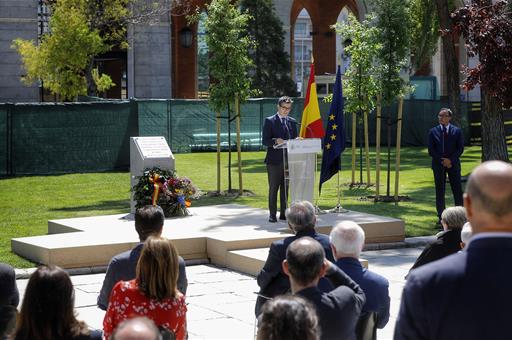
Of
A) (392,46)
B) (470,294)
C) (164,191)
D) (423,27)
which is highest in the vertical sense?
(423,27)

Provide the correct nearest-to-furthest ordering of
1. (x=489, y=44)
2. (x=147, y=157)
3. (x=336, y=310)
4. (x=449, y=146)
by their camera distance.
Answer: (x=336, y=310) → (x=449, y=146) → (x=147, y=157) → (x=489, y=44)

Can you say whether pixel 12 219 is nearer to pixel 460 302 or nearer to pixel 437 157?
pixel 437 157

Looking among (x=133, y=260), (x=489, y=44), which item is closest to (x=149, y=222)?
(x=133, y=260)

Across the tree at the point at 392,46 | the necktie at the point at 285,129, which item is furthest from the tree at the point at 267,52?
the necktie at the point at 285,129

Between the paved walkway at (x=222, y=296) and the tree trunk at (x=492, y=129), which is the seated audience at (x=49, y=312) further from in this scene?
the tree trunk at (x=492, y=129)

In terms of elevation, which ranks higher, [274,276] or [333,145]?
[333,145]

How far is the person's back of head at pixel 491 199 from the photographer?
A: 372cm

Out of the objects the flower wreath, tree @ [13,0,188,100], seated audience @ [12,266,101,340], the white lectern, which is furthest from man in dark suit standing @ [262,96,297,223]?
tree @ [13,0,188,100]

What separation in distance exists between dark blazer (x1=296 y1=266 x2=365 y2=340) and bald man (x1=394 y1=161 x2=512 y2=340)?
62.9 inches

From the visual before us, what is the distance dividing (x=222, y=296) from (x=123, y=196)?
10.6 meters

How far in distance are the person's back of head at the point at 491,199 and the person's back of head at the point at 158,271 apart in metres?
2.54

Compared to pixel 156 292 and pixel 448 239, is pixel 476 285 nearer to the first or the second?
pixel 156 292

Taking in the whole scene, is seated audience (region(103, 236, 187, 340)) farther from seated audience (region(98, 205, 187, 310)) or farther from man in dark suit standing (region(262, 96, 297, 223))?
man in dark suit standing (region(262, 96, 297, 223))

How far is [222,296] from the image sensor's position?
11727 mm
